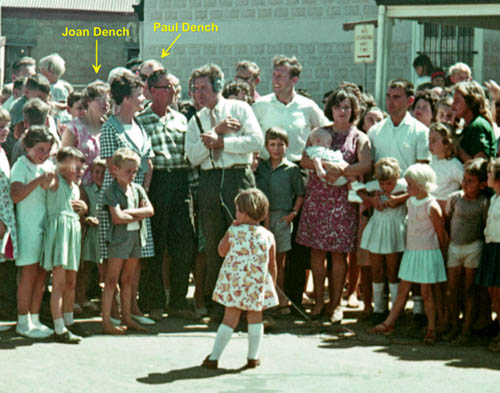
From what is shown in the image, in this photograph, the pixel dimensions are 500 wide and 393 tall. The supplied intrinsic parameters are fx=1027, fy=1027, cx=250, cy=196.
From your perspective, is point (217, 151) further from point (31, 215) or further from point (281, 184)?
point (31, 215)

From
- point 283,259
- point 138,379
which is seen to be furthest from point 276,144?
point 138,379

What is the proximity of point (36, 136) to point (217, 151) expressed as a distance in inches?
61.5

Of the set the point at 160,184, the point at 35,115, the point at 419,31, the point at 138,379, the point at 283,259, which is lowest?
the point at 138,379

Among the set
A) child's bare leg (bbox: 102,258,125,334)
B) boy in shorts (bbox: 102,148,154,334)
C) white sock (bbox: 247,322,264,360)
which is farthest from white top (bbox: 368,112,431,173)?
child's bare leg (bbox: 102,258,125,334)

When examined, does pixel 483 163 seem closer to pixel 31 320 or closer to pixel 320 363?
pixel 320 363

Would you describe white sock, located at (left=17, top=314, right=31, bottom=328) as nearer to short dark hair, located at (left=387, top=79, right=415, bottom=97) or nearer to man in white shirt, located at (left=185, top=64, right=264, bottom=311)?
man in white shirt, located at (left=185, top=64, right=264, bottom=311)

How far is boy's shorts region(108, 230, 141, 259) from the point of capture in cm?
826

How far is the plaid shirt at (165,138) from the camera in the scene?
894 centimetres

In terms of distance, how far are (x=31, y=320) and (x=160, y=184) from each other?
1.68 metres

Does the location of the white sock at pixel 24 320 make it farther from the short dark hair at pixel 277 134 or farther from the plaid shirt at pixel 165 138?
the short dark hair at pixel 277 134

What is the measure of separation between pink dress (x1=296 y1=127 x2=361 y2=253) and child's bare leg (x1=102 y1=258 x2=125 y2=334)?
1745 millimetres

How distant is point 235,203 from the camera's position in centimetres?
784

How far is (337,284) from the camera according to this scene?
351 inches

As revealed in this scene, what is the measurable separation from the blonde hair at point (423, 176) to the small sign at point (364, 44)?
6.55 m
